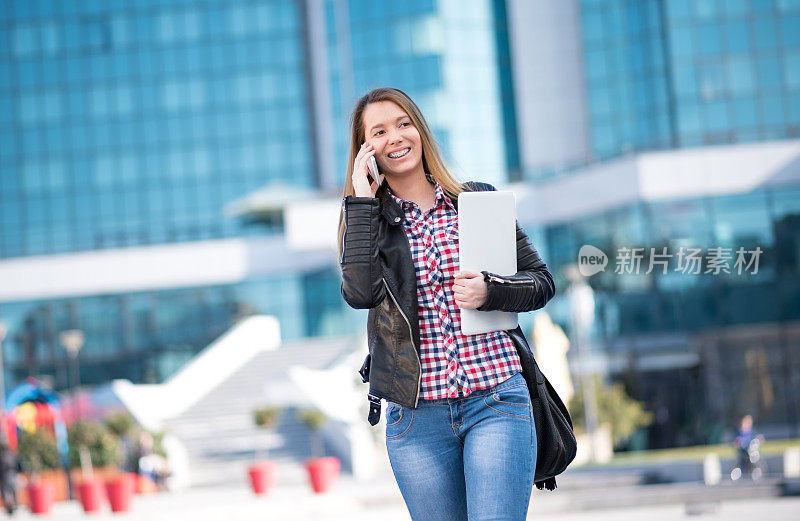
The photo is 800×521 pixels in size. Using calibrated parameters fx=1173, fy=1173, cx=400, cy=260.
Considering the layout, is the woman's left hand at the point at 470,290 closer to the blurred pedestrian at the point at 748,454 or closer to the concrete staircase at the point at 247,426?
the blurred pedestrian at the point at 748,454

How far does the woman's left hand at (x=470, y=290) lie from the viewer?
349 centimetres

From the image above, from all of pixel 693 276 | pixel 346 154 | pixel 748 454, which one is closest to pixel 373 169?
pixel 748 454

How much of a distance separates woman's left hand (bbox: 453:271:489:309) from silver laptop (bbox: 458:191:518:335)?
4 centimetres

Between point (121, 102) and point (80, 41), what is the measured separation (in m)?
4.06

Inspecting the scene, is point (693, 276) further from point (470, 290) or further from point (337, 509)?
point (470, 290)

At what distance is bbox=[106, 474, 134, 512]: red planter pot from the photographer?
21328mm

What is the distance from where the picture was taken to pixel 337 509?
19.6m

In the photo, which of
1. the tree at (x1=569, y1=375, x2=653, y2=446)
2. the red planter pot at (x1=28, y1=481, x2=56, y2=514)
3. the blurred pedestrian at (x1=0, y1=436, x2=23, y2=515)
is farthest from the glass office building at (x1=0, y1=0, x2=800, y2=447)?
the blurred pedestrian at (x1=0, y1=436, x2=23, y2=515)

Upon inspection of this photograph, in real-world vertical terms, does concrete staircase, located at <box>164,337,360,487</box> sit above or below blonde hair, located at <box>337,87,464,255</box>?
below

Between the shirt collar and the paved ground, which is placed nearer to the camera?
the shirt collar

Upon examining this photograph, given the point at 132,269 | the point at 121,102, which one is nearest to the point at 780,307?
the point at 132,269

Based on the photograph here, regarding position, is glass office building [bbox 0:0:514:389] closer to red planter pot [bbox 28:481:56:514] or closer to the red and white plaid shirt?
red planter pot [bbox 28:481:56:514]

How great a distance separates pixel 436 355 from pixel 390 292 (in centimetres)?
24

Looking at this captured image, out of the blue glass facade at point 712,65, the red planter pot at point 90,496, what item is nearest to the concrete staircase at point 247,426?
the red planter pot at point 90,496
